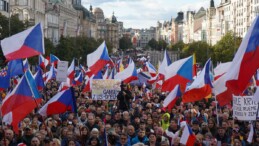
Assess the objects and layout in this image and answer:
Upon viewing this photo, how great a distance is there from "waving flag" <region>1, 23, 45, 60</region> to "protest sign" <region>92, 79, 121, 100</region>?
4.57 m

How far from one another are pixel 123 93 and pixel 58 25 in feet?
312

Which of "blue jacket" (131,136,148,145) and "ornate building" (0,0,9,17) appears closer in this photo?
"blue jacket" (131,136,148,145)

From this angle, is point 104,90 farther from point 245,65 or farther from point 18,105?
point 245,65

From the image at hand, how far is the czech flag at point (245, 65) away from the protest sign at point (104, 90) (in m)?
8.82

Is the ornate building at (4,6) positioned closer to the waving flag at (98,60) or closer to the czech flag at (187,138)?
the waving flag at (98,60)

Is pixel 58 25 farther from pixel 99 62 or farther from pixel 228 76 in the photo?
pixel 228 76

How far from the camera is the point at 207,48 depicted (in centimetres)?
8688

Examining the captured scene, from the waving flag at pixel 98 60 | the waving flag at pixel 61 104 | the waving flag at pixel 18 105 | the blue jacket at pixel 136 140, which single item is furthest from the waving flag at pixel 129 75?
the blue jacket at pixel 136 140

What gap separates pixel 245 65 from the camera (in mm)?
10422

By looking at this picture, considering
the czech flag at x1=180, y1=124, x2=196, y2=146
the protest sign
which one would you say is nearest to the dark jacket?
the protest sign

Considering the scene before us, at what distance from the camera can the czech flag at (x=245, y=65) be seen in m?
10.4

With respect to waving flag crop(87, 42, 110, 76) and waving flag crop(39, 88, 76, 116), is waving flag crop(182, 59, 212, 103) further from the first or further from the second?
waving flag crop(87, 42, 110, 76)

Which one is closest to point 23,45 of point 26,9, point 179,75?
point 179,75

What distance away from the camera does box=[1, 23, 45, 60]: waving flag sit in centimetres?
1409
